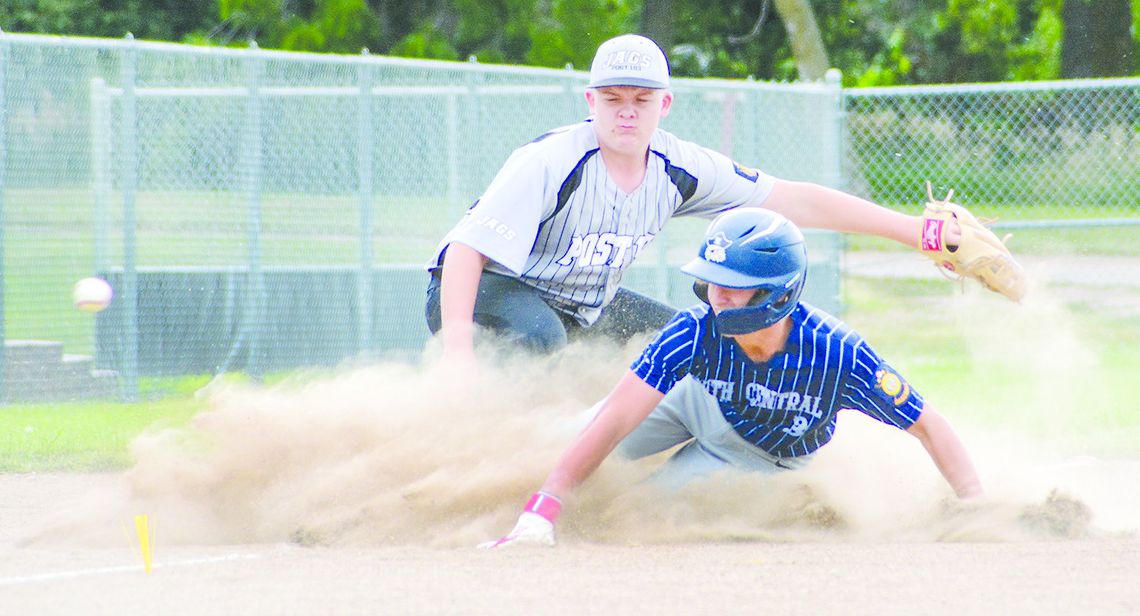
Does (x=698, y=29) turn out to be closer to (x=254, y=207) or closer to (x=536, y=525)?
(x=254, y=207)

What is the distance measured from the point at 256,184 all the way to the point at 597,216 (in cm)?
486

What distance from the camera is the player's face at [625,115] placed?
17.1 feet

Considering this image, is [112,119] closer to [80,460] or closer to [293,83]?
[293,83]

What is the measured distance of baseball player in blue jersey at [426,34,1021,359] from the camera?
5.14m

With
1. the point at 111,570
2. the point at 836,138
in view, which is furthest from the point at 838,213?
the point at 836,138

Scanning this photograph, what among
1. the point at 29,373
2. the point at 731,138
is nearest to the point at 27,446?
the point at 29,373

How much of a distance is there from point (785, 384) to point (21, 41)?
5794 mm

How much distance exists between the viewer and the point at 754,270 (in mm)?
4418

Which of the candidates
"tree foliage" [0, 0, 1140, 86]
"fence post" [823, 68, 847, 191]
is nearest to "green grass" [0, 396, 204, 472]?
"fence post" [823, 68, 847, 191]

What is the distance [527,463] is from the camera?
4.95m

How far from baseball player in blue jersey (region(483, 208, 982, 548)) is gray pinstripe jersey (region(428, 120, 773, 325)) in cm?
67

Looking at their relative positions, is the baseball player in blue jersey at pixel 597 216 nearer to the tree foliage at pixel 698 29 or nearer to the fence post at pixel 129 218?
the fence post at pixel 129 218

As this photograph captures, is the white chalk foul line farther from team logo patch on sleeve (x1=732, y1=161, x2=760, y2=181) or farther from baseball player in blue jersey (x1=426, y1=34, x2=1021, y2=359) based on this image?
team logo patch on sleeve (x1=732, y1=161, x2=760, y2=181)

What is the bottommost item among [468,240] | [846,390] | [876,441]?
[876,441]
